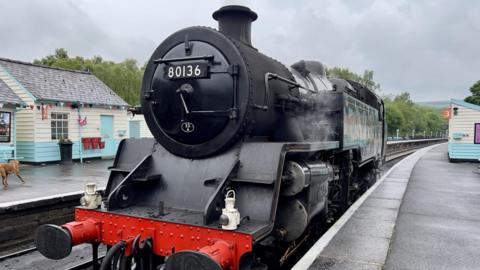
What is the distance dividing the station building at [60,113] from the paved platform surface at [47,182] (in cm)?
132

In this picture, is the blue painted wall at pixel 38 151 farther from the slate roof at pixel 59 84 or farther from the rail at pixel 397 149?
the rail at pixel 397 149

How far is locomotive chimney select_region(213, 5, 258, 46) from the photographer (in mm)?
4758

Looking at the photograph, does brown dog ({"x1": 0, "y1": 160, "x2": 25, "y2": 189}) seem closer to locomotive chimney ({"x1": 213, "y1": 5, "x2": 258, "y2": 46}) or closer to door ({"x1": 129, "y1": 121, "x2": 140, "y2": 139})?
locomotive chimney ({"x1": 213, "y1": 5, "x2": 258, "y2": 46})

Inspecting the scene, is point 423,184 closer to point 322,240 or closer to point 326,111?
point 326,111

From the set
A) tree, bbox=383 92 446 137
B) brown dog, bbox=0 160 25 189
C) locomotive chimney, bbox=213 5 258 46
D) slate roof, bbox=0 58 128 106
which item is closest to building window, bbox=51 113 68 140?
slate roof, bbox=0 58 128 106

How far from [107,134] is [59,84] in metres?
2.97

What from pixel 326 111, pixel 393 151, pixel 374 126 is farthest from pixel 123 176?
pixel 393 151

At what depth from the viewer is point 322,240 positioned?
177 inches

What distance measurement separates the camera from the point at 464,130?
17.8 meters

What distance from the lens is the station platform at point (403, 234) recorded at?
3977mm

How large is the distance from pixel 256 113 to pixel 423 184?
26.3ft

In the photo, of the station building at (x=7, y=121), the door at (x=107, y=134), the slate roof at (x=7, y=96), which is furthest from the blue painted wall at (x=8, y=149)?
the door at (x=107, y=134)

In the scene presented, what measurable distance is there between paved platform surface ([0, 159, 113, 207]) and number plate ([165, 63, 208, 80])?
4.14 metres

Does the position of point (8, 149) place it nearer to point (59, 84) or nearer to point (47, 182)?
point (59, 84)
